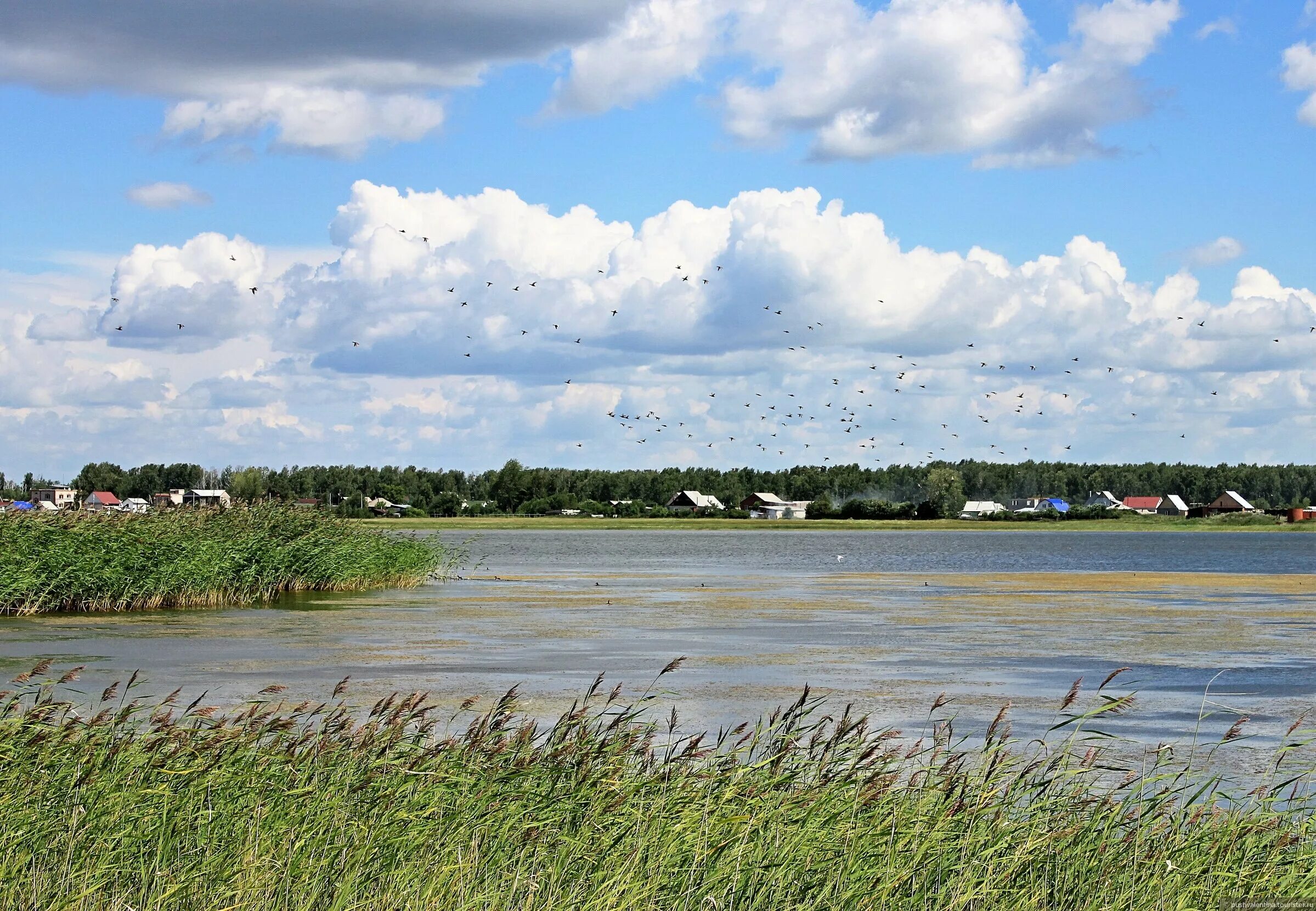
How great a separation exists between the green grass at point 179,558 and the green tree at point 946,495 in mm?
149634

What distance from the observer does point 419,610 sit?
1460 inches

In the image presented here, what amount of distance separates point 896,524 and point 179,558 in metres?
147

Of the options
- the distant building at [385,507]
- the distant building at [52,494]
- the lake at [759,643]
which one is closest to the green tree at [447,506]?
the distant building at [385,507]

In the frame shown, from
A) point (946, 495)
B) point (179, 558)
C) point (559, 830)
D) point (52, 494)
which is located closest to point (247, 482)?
point (52, 494)

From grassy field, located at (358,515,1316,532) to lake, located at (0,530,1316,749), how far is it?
110835 mm

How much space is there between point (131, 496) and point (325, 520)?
14729cm

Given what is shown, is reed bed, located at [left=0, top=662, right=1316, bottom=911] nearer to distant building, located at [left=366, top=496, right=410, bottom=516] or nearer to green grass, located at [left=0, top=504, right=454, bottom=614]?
green grass, located at [left=0, top=504, right=454, bottom=614]

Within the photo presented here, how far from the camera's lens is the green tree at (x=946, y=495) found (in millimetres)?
188375

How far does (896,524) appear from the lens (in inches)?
6924

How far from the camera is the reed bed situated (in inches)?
322

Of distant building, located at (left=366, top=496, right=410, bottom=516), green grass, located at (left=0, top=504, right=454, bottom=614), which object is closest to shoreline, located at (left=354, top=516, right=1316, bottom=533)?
distant building, located at (left=366, top=496, right=410, bottom=516)

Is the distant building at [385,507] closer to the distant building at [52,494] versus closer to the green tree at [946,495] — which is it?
the distant building at [52,494]

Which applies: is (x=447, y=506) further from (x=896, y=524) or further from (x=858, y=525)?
(x=896, y=524)

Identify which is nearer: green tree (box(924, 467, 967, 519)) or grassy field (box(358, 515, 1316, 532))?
grassy field (box(358, 515, 1316, 532))
